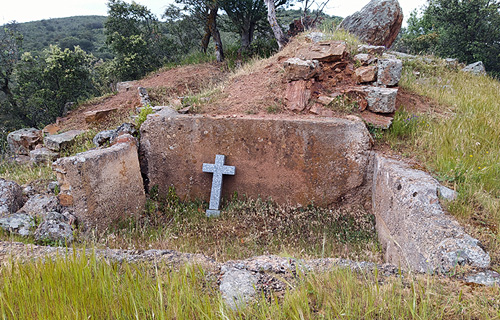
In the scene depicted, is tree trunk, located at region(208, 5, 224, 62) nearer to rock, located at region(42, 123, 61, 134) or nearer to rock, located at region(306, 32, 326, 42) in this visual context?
rock, located at region(306, 32, 326, 42)

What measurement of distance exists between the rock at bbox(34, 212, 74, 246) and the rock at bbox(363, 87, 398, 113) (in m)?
4.59

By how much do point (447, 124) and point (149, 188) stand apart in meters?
4.63

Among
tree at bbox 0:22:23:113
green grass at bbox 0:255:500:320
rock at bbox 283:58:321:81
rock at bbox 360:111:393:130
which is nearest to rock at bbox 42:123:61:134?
tree at bbox 0:22:23:113

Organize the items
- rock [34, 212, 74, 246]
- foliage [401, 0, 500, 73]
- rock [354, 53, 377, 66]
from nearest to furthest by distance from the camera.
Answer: rock [34, 212, 74, 246]
rock [354, 53, 377, 66]
foliage [401, 0, 500, 73]

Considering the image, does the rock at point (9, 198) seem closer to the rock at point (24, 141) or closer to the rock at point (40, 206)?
the rock at point (40, 206)

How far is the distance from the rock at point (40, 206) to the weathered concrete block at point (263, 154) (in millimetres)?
1442

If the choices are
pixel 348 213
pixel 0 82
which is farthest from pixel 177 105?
pixel 0 82

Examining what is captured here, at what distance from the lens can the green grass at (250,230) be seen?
3.79 meters

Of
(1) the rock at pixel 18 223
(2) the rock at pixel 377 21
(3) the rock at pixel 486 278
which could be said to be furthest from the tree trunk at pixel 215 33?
(3) the rock at pixel 486 278

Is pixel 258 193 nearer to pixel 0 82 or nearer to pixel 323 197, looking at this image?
pixel 323 197

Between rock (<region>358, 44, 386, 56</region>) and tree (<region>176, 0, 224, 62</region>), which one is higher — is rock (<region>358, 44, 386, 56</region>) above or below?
below

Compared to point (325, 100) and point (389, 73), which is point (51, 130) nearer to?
point (325, 100)

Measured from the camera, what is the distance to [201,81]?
33.6 feet

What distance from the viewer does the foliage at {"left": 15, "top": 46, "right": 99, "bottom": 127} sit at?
10469 millimetres
